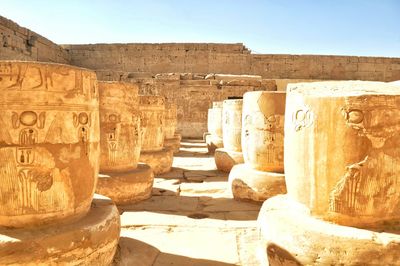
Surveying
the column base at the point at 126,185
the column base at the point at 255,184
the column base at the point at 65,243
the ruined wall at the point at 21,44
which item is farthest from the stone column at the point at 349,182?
the ruined wall at the point at 21,44

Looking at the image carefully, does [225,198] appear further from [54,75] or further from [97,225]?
[54,75]

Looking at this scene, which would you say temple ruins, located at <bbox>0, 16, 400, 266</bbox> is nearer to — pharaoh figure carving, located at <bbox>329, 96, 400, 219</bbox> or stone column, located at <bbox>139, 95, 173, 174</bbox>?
pharaoh figure carving, located at <bbox>329, 96, 400, 219</bbox>

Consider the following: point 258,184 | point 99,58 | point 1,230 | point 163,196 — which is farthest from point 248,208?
point 99,58

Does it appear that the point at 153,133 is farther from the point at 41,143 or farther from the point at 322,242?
the point at 322,242

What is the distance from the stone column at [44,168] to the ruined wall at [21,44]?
405 inches

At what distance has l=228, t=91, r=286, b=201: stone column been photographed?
171 inches

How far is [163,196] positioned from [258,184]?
1.44m

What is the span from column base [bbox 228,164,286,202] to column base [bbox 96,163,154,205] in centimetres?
124

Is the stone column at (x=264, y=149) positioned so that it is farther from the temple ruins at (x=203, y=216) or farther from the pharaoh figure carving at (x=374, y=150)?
the pharaoh figure carving at (x=374, y=150)

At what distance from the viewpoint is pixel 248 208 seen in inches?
169

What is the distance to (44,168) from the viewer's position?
218 cm

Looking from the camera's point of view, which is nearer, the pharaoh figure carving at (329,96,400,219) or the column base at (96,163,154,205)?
the pharaoh figure carving at (329,96,400,219)

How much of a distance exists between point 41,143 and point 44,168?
166mm

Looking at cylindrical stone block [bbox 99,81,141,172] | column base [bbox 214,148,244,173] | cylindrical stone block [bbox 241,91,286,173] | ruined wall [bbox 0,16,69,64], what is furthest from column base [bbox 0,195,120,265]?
ruined wall [bbox 0,16,69,64]
